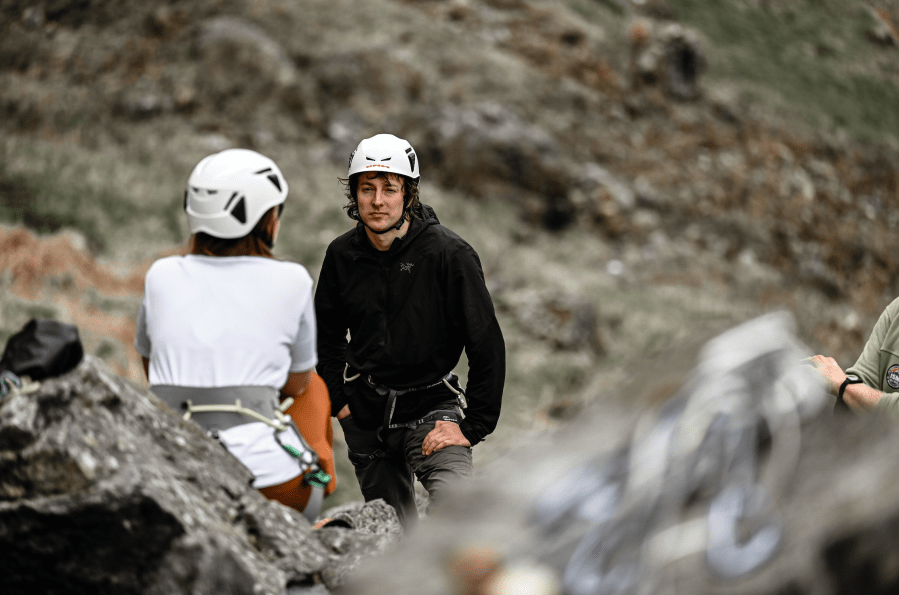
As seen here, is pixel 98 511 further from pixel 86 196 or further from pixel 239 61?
pixel 239 61

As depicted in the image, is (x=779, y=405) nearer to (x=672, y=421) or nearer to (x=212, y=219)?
(x=672, y=421)

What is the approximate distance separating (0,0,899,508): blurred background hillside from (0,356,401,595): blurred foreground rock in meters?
9.90

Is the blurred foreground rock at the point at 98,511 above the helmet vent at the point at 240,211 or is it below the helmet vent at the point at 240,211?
below

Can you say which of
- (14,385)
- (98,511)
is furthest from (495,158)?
(98,511)

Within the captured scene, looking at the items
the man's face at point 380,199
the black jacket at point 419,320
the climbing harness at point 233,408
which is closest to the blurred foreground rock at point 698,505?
the climbing harness at point 233,408

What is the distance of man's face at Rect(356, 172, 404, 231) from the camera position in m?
3.68

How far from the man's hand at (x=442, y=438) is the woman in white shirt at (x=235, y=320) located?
0.84 meters

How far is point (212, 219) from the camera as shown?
8.77 feet

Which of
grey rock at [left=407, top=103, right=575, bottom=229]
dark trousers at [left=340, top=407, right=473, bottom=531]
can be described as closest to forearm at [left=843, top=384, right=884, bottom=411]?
dark trousers at [left=340, top=407, right=473, bottom=531]

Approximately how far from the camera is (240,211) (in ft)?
8.84

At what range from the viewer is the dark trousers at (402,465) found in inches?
138

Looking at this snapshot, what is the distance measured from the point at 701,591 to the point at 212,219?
2095 millimetres

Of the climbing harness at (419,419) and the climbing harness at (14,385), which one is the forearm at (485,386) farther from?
the climbing harness at (14,385)

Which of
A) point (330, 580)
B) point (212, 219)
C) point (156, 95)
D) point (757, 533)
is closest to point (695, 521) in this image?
point (757, 533)
